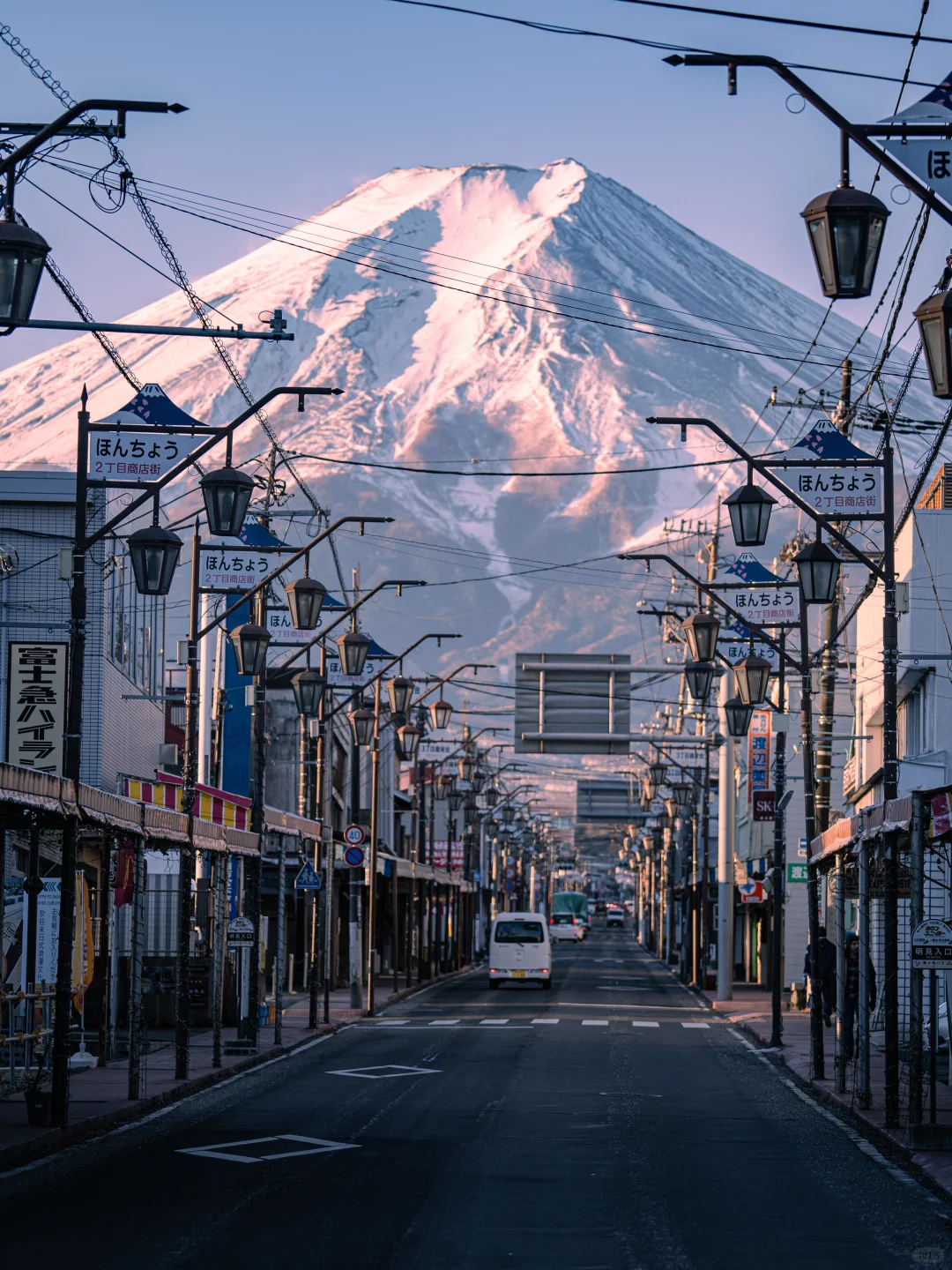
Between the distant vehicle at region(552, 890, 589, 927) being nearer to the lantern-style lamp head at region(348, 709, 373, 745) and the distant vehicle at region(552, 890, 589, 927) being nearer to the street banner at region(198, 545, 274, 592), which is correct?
the lantern-style lamp head at region(348, 709, 373, 745)

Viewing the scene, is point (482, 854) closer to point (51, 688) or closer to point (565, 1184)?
point (51, 688)

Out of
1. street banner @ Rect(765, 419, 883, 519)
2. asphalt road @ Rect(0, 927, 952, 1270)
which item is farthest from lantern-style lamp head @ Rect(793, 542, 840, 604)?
asphalt road @ Rect(0, 927, 952, 1270)

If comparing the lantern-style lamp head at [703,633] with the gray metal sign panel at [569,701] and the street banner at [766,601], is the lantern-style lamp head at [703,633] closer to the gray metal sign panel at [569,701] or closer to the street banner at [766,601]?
the street banner at [766,601]

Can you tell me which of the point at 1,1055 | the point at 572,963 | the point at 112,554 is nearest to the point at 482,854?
the point at 572,963

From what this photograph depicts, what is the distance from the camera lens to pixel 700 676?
36.3m

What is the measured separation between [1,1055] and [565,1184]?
14258 mm

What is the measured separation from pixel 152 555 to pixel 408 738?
28.4 m

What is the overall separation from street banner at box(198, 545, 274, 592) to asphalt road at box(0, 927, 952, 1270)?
7.17m

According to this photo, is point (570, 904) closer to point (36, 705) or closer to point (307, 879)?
point (307, 879)

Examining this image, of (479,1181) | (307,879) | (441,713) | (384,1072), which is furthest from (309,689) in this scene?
(479,1181)

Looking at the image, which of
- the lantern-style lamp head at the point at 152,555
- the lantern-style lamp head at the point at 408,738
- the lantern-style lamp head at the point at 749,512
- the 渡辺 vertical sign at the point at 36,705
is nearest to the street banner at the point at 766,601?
the lantern-style lamp head at the point at 749,512

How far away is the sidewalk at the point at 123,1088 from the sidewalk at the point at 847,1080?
786 cm

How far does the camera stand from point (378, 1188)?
1527 centimetres

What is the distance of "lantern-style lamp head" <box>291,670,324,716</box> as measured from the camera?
3512cm
